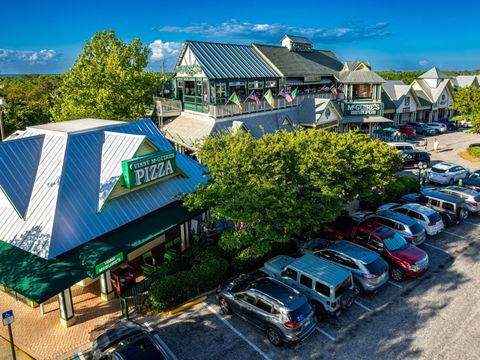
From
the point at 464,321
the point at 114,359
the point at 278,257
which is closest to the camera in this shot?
the point at 114,359

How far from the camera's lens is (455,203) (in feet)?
77.8

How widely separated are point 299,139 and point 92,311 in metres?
12.7

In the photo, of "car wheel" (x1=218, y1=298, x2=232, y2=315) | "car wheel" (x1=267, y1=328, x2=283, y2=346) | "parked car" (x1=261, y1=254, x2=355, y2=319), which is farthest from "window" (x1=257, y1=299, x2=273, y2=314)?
"parked car" (x1=261, y1=254, x2=355, y2=319)

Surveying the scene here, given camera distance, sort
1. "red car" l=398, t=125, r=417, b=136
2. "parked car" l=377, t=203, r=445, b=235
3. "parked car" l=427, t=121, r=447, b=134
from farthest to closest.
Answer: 1. "parked car" l=427, t=121, r=447, b=134
2. "red car" l=398, t=125, r=417, b=136
3. "parked car" l=377, t=203, r=445, b=235

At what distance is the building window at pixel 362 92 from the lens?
45381mm

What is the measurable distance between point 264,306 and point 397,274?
771cm

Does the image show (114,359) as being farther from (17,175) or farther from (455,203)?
(455,203)

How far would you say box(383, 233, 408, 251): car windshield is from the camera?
18.5 meters

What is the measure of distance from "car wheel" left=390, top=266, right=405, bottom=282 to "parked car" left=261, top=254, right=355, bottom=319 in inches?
135

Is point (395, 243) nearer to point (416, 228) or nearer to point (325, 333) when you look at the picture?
point (416, 228)

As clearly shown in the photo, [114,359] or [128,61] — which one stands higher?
[128,61]

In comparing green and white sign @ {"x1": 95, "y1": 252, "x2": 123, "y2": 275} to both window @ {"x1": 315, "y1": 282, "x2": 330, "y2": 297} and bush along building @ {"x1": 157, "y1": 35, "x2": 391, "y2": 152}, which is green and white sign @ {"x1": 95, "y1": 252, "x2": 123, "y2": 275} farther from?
bush along building @ {"x1": 157, "y1": 35, "x2": 391, "y2": 152}

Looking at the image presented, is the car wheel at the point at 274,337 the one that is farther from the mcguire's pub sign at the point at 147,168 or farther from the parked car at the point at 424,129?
the parked car at the point at 424,129

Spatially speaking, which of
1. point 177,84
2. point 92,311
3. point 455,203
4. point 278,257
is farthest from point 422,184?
point 92,311
